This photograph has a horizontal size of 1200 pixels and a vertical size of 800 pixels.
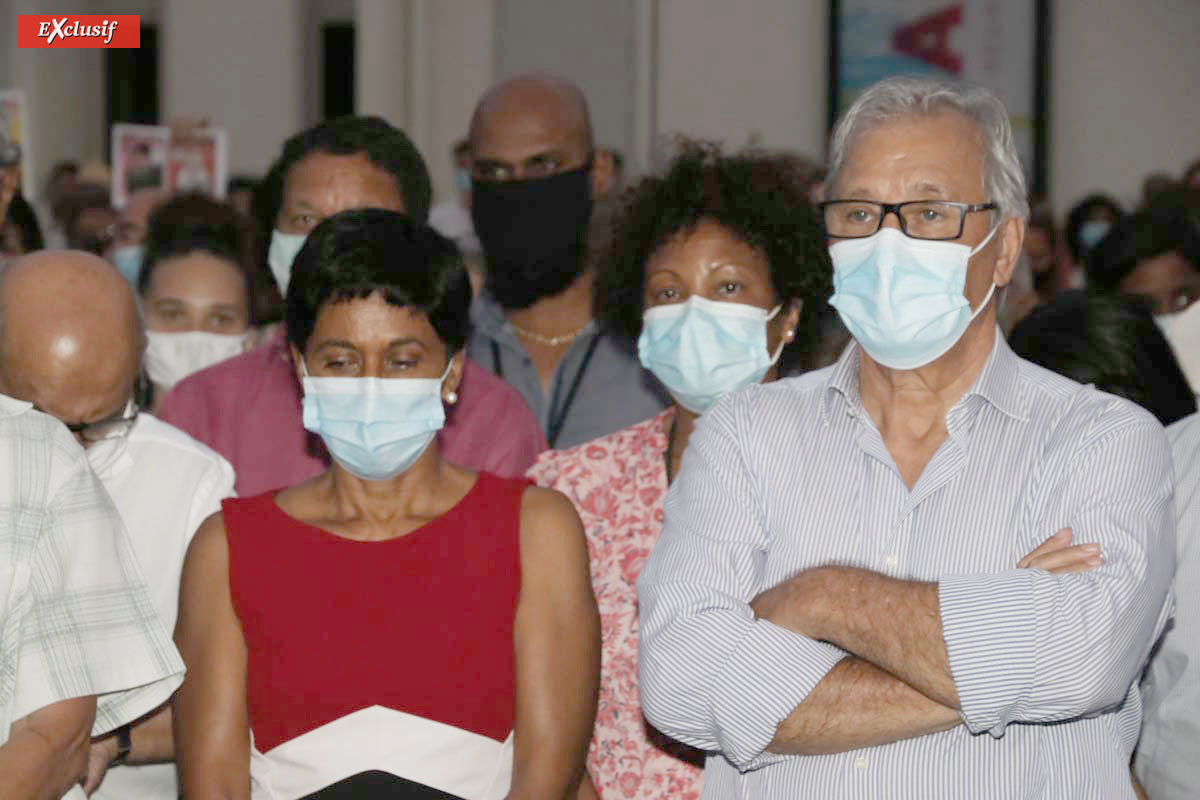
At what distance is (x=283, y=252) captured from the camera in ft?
12.0

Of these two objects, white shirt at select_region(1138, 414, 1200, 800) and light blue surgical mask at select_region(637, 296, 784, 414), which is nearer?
white shirt at select_region(1138, 414, 1200, 800)

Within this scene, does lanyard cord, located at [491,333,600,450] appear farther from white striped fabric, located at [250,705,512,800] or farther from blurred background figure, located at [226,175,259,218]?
blurred background figure, located at [226,175,259,218]

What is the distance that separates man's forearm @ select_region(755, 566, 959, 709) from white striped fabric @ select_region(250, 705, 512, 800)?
654 millimetres

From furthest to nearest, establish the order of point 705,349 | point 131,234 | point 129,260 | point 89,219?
point 89,219
point 131,234
point 129,260
point 705,349

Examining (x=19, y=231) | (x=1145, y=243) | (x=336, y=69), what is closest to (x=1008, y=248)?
(x=1145, y=243)

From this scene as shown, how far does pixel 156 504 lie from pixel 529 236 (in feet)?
5.39

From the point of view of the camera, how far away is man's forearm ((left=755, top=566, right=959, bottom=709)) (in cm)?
220

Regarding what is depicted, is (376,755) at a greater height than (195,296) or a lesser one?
lesser

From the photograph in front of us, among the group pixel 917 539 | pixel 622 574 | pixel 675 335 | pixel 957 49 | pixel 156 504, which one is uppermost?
pixel 957 49

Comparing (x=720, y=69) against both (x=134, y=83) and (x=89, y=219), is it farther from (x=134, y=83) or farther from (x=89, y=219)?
(x=134, y=83)

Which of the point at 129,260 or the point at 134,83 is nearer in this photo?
the point at 129,260

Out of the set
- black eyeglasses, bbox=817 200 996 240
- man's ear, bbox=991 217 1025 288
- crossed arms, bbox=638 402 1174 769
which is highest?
black eyeglasses, bbox=817 200 996 240

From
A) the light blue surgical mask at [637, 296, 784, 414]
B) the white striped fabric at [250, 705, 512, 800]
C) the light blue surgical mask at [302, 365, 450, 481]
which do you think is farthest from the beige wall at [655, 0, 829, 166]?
the white striped fabric at [250, 705, 512, 800]

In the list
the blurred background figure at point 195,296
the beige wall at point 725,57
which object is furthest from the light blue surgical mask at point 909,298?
the beige wall at point 725,57
